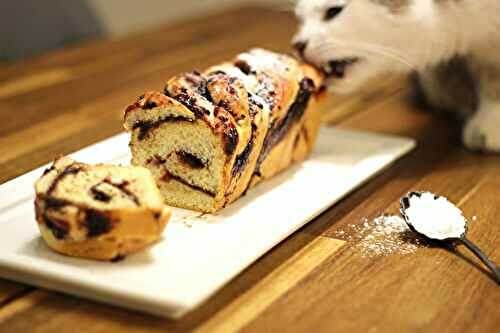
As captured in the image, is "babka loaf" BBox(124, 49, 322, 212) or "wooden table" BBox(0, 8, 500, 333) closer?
"wooden table" BBox(0, 8, 500, 333)

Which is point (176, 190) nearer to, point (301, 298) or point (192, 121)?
point (192, 121)

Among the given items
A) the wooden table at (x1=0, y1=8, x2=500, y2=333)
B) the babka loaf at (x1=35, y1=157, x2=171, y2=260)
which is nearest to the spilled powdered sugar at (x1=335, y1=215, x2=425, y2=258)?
the wooden table at (x1=0, y1=8, x2=500, y2=333)

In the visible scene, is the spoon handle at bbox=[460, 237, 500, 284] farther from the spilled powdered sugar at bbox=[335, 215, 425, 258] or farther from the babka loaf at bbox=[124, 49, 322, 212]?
the babka loaf at bbox=[124, 49, 322, 212]

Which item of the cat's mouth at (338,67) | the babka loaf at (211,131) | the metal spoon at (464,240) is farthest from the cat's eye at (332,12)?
the metal spoon at (464,240)

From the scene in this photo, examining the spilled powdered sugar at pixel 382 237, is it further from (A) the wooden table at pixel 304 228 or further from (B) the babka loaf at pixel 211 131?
(B) the babka loaf at pixel 211 131

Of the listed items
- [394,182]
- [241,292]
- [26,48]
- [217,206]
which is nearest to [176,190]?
[217,206]

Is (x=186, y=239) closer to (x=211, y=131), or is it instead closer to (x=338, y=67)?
(x=211, y=131)

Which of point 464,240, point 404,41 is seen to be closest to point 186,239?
point 464,240
